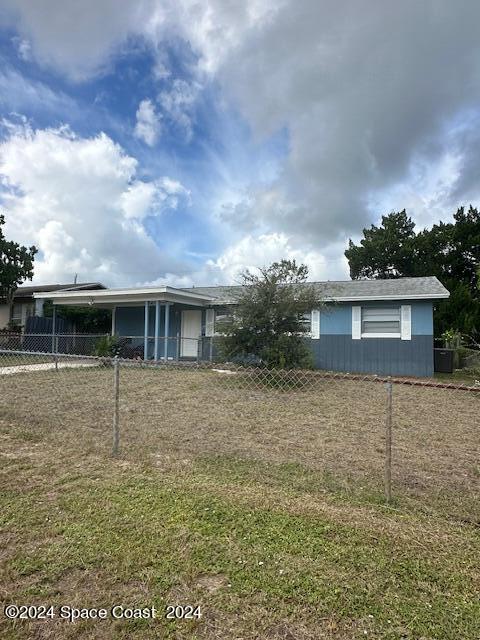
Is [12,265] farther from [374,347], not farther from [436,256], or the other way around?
[436,256]

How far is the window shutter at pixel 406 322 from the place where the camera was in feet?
40.9

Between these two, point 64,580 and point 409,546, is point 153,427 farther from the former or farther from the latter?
point 409,546

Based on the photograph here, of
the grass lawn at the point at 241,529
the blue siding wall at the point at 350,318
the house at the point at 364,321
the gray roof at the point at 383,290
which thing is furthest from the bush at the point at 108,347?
the grass lawn at the point at 241,529

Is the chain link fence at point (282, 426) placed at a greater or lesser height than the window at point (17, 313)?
lesser

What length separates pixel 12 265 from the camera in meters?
19.8

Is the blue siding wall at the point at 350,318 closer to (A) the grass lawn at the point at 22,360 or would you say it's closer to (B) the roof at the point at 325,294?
(B) the roof at the point at 325,294

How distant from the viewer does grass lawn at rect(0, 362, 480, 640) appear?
1896 millimetres

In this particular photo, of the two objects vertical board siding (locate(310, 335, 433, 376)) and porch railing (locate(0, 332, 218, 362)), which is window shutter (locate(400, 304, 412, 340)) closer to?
vertical board siding (locate(310, 335, 433, 376))

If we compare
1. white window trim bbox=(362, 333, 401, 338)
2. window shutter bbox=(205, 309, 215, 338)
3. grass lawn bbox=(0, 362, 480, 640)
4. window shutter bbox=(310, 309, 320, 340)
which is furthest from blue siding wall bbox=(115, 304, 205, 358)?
grass lawn bbox=(0, 362, 480, 640)

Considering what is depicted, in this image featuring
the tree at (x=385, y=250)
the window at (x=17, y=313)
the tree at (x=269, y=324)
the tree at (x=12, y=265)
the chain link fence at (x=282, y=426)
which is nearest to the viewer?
the chain link fence at (x=282, y=426)

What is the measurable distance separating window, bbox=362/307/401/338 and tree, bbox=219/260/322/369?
13.0 feet

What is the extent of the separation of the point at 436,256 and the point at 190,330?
19730 millimetres

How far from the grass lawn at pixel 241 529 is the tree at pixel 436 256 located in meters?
16.8

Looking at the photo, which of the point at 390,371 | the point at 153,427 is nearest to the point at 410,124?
the point at 390,371
